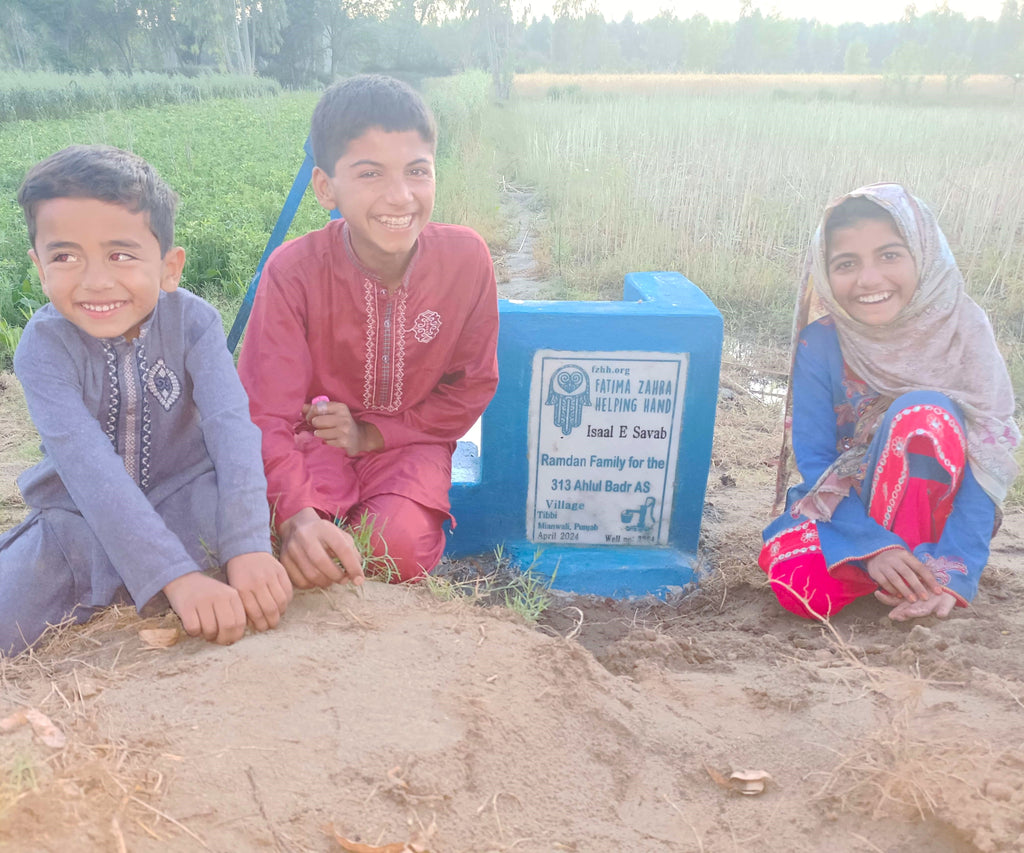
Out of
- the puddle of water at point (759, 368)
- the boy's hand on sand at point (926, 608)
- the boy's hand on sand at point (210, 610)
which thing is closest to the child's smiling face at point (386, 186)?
the boy's hand on sand at point (210, 610)

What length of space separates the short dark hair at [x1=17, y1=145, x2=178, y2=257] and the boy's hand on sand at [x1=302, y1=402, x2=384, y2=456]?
75cm

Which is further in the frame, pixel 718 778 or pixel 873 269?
pixel 873 269

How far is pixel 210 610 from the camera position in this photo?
1626 mm

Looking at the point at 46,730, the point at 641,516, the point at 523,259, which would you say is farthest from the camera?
the point at 523,259

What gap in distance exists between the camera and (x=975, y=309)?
2414 mm

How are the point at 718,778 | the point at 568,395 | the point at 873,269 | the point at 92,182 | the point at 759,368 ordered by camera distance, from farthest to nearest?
1. the point at 759,368
2. the point at 568,395
3. the point at 873,269
4. the point at 92,182
5. the point at 718,778

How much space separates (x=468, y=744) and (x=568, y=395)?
161cm

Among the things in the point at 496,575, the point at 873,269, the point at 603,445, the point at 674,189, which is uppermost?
the point at 873,269

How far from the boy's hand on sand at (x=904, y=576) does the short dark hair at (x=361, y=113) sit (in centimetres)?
176

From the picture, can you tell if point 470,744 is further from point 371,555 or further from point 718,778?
point 371,555

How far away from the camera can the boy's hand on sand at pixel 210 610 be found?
63.3 inches

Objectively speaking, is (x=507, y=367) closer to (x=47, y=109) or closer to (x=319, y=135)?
(x=319, y=135)

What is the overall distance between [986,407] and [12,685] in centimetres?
248

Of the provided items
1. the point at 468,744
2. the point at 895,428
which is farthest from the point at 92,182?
the point at 895,428
